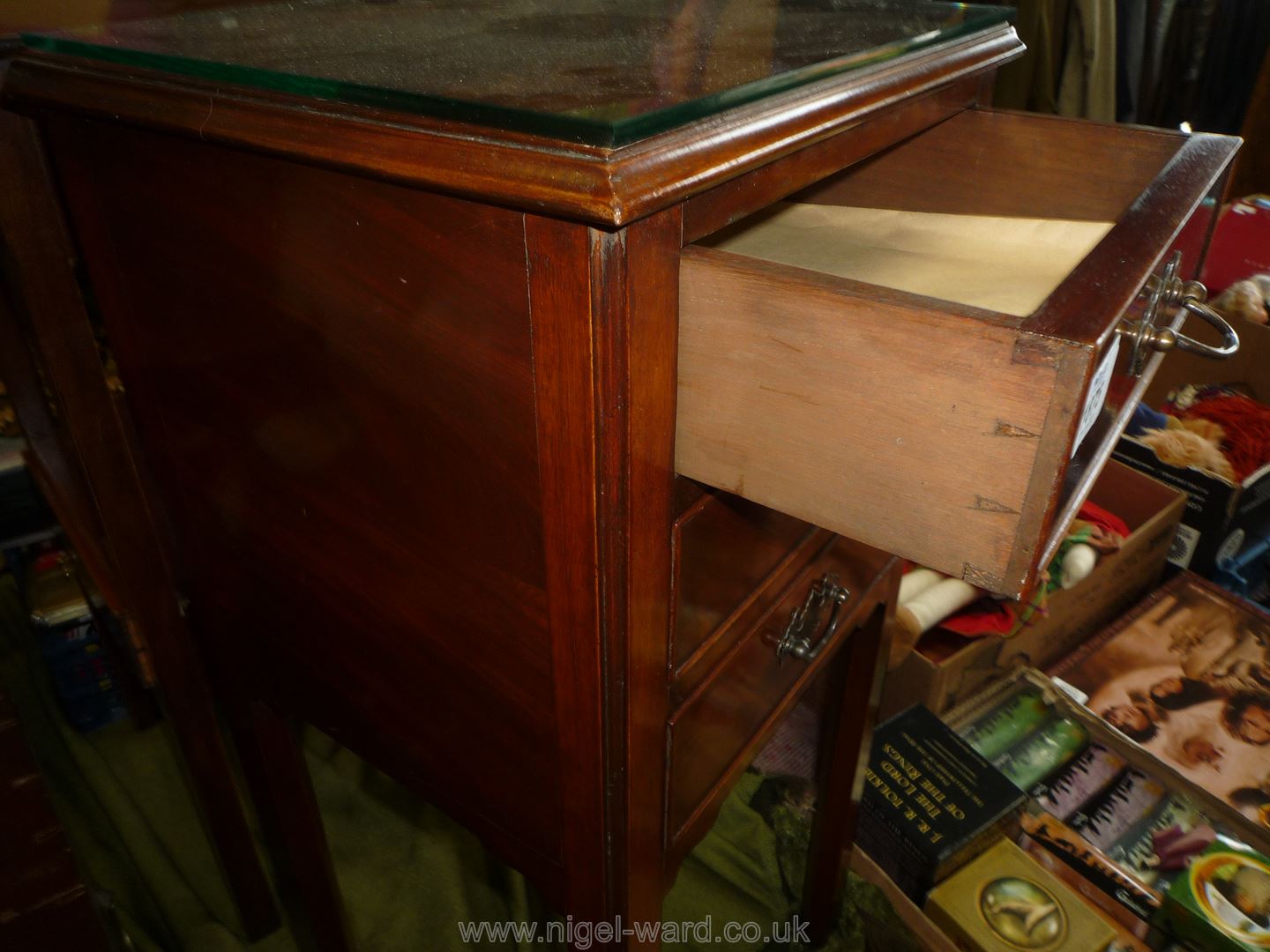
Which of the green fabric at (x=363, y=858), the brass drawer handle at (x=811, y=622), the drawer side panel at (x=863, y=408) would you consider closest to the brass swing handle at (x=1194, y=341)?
the drawer side panel at (x=863, y=408)

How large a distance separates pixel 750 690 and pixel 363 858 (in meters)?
0.80

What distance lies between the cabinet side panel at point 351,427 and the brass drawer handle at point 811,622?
21 cm

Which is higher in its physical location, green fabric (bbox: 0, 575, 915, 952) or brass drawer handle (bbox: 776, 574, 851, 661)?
brass drawer handle (bbox: 776, 574, 851, 661)

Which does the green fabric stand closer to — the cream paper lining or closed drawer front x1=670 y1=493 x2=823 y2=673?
closed drawer front x1=670 y1=493 x2=823 y2=673

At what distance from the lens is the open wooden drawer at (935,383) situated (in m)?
0.37

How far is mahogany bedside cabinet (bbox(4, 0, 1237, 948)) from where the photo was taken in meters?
0.39

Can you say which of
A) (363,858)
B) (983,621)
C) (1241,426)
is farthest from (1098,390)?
(1241,426)

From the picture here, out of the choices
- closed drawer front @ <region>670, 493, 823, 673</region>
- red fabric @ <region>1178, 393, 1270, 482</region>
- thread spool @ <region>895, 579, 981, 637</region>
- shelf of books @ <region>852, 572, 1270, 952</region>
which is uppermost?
closed drawer front @ <region>670, 493, 823, 673</region>

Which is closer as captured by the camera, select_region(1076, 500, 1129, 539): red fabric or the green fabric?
the green fabric

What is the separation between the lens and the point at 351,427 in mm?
524

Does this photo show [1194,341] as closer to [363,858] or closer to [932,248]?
[932,248]

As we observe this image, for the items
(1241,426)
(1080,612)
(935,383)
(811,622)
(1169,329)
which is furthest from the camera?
(1241,426)

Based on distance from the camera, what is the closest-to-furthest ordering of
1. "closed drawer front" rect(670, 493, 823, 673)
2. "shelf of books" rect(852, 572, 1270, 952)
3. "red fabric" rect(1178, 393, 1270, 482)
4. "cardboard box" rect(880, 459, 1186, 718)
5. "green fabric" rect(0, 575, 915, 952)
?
"closed drawer front" rect(670, 493, 823, 673) → "shelf of books" rect(852, 572, 1270, 952) → "green fabric" rect(0, 575, 915, 952) → "cardboard box" rect(880, 459, 1186, 718) → "red fabric" rect(1178, 393, 1270, 482)

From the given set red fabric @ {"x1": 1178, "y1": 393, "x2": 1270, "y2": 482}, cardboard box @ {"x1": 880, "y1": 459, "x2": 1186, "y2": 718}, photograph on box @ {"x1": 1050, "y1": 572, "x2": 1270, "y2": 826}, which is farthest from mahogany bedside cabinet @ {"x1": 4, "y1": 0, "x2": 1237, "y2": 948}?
red fabric @ {"x1": 1178, "y1": 393, "x2": 1270, "y2": 482}
